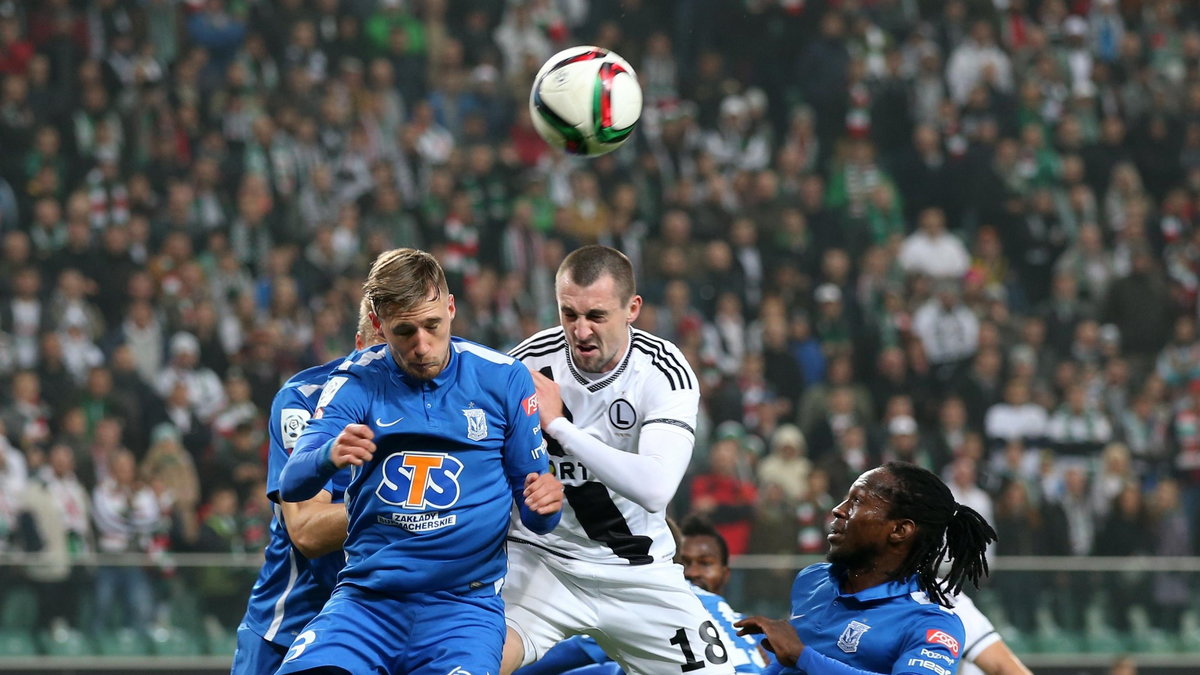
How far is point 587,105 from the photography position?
6398mm

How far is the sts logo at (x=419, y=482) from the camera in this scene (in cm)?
476

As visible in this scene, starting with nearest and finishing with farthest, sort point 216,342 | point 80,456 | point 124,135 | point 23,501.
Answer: point 23,501
point 80,456
point 216,342
point 124,135

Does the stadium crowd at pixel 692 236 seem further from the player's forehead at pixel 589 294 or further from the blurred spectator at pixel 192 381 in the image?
the player's forehead at pixel 589 294

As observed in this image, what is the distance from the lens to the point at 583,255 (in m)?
5.61

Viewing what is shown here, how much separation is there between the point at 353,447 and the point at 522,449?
72 cm

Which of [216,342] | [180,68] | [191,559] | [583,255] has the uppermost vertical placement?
[180,68]

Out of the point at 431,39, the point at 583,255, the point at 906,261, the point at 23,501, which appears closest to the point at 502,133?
the point at 431,39

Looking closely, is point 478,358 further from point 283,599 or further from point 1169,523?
point 1169,523

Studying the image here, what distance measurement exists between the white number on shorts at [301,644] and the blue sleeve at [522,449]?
0.71 metres

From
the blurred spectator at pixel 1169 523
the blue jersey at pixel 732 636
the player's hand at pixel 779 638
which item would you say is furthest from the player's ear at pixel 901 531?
the blurred spectator at pixel 1169 523

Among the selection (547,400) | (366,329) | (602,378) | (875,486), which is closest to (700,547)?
(602,378)

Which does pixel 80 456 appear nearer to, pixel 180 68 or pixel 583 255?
pixel 180 68

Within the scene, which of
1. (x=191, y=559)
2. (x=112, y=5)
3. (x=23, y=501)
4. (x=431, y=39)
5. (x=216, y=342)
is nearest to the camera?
(x=191, y=559)

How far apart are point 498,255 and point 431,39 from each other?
308 centimetres
